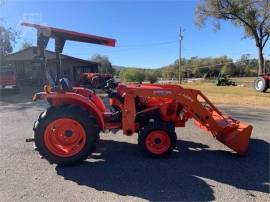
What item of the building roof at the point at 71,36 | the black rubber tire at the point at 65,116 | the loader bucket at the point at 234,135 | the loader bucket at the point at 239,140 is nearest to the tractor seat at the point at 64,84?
the black rubber tire at the point at 65,116

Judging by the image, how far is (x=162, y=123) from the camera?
5383mm

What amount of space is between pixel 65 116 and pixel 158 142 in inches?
60.9

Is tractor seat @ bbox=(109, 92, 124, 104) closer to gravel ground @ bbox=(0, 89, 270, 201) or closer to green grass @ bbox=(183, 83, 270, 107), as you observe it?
gravel ground @ bbox=(0, 89, 270, 201)

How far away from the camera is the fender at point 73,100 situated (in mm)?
5105

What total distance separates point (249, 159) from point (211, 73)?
66256 mm

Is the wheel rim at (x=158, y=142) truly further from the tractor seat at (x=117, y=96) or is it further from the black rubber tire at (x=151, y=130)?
the tractor seat at (x=117, y=96)

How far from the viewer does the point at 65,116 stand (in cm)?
501

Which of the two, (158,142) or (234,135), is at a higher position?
(234,135)

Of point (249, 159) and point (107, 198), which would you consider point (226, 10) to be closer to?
point (249, 159)

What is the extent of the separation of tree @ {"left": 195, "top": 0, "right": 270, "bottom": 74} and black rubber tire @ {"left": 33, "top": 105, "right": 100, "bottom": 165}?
2841 cm

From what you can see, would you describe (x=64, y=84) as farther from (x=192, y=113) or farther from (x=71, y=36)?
(x=192, y=113)

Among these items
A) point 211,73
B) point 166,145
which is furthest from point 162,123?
point 211,73

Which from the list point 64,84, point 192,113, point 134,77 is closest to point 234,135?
point 192,113

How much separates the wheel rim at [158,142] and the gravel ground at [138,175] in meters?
0.18
